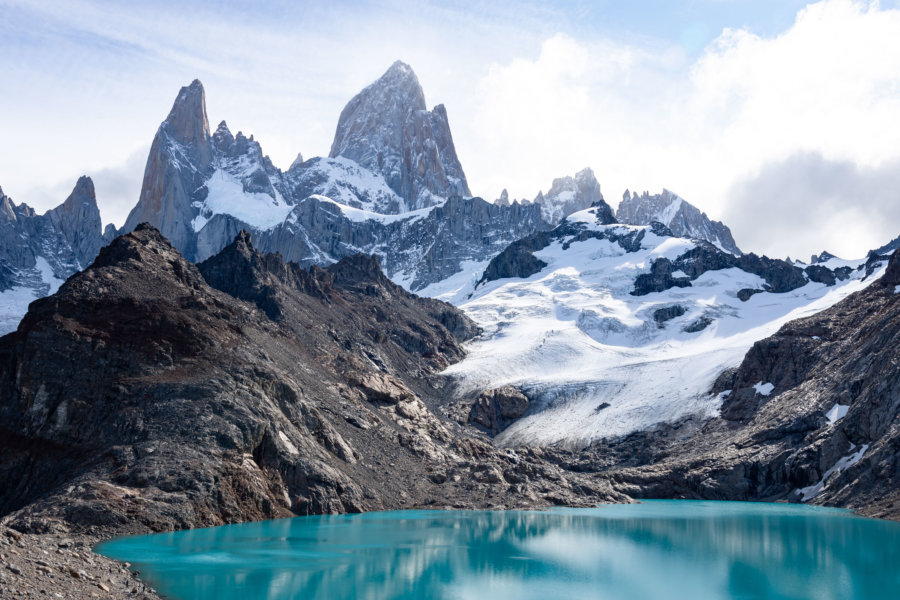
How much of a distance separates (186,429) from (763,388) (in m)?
87.7

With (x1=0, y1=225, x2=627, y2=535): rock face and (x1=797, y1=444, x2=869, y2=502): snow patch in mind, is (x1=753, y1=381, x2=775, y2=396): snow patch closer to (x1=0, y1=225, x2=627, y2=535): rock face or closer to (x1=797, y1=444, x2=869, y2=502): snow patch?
(x1=797, y1=444, x2=869, y2=502): snow patch

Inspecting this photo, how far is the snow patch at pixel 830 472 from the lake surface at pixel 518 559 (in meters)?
18.4

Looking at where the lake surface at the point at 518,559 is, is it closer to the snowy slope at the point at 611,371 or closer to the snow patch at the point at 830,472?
the snow patch at the point at 830,472

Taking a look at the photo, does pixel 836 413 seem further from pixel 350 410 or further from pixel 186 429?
pixel 186 429

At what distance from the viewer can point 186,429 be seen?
6769cm

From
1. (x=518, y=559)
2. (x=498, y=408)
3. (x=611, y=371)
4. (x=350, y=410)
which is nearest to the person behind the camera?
(x=518, y=559)

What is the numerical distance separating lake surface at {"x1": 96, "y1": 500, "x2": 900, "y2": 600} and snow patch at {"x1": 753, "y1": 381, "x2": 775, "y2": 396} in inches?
1823

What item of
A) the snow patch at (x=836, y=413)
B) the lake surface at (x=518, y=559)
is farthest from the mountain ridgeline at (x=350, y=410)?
the lake surface at (x=518, y=559)

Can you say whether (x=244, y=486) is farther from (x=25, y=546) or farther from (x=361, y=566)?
(x=25, y=546)

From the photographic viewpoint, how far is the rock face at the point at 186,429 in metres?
61.9

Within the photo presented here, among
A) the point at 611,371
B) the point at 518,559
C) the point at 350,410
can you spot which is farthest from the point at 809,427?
the point at 518,559

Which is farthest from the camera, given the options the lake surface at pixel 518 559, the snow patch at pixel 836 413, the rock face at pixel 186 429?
the snow patch at pixel 836 413

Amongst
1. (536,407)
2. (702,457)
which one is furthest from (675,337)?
(702,457)

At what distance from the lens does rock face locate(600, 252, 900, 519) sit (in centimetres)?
8975
